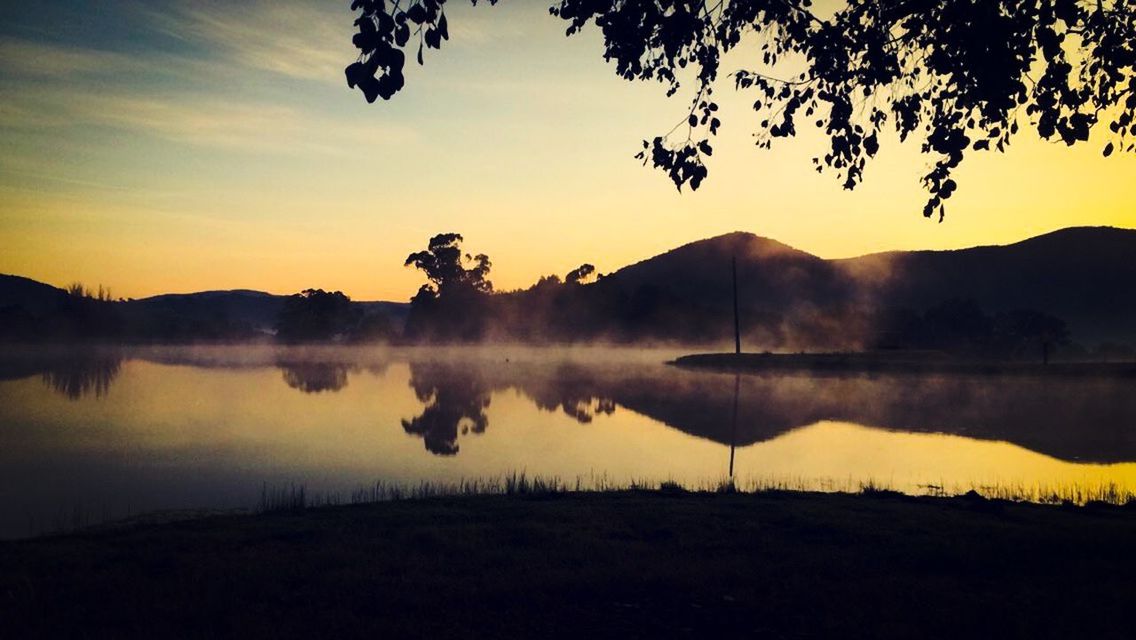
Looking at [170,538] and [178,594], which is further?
[170,538]

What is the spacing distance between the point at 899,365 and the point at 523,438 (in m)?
45.5

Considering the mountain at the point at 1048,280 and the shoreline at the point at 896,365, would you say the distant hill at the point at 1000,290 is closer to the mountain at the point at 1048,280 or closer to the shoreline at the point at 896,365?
the mountain at the point at 1048,280

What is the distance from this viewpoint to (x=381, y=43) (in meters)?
6.84

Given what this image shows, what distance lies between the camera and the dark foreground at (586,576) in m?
6.86

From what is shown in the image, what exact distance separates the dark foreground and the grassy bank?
49798 mm

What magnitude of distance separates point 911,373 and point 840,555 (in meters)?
55.8

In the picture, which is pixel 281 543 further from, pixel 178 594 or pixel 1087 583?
pixel 1087 583

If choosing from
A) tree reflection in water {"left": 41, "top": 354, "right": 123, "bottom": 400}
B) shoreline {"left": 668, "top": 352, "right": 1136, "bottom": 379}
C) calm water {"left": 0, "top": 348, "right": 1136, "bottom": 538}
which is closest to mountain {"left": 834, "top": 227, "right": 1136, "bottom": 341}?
shoreline {"left": 668, "top": 352, "right": 1136, "bottom": 379}

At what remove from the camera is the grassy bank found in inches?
2122

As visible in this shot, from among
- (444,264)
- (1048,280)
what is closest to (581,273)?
(444,264)

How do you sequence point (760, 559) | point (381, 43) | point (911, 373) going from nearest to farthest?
1. point (381, 43)
2. point (760, 559)
3. point (911, 373)

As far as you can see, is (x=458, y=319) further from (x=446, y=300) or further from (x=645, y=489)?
(x=645, y=489)

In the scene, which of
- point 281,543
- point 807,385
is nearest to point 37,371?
point 807,385

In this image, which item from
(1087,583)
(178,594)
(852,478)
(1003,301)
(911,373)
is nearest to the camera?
(178,594)
